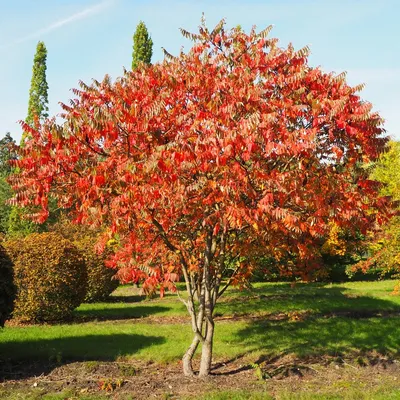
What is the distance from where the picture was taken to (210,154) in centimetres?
685

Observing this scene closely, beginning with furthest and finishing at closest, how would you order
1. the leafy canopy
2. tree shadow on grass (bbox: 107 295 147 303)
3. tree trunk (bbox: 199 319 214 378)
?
tree shadow on grass (bbox: 107 295 147 303) → tree trunk (bbox: 199 319 214 378) → the leafy canopy

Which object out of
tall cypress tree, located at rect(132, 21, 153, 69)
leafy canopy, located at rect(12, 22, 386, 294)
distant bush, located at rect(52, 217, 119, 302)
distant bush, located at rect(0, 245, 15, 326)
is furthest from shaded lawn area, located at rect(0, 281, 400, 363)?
tall cypress tree, located at rect(132, 21, 153, 69)

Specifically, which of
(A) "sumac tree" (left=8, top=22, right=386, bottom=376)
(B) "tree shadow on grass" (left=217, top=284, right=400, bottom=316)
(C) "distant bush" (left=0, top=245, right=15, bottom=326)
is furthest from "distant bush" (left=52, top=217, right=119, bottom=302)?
(A) "sumac tree" (left=8, top=22, right=386, bottom=376)

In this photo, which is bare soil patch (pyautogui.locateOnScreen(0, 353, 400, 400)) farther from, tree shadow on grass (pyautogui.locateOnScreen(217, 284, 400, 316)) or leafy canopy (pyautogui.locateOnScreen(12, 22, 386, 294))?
tree shadow on grass (pyautogui.locateOnScreen(217, 284, 400, 316))

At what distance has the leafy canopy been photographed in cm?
696

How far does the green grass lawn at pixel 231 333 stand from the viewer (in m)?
10.5

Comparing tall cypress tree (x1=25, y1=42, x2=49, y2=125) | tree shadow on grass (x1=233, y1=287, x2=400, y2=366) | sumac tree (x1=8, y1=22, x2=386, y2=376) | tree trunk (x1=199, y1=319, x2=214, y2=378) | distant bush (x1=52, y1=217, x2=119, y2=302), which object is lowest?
tree shadow on grass (x1=233, y1=287, x2=400, y2=366)

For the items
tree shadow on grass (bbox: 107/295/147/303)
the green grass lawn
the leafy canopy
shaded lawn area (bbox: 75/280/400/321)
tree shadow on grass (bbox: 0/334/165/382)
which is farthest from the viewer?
tree shadow on grass (bbox: 107/295/147/303)

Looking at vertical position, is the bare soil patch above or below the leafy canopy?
below

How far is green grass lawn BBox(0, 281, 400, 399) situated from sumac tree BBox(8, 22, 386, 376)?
7.79 feet

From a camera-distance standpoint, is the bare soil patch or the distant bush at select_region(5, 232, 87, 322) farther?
the distant bush at select_region(5, 232, 87, 322)

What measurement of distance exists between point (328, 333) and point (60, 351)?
690cm

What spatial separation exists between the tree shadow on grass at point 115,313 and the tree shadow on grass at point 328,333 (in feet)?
14.2

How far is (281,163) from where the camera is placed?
833 centimetres
